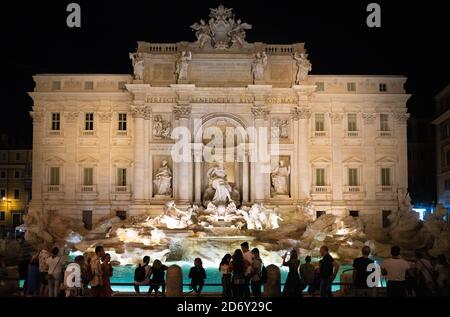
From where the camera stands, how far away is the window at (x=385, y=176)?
40.3 m

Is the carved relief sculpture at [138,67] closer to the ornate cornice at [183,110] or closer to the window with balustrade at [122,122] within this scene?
the window with balustrade at [122,122]

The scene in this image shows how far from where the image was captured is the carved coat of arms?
3884 centimetres

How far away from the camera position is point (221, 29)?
128 feet

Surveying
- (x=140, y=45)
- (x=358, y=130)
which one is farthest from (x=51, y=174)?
(x=358, y=130)

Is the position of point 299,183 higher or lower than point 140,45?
lower

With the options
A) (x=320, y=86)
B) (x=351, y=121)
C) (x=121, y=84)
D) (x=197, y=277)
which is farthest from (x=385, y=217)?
(x=197, y=277)

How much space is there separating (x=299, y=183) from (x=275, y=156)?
243 cm

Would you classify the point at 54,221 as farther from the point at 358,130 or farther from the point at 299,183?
the point at 358,130

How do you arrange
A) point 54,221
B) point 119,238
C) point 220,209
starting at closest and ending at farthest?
point 119,238 → point 220,209 → point 54,221

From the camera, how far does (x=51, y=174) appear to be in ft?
131

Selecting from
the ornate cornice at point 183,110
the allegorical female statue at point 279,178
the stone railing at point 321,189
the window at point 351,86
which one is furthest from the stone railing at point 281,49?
the stone railing at point 321,189

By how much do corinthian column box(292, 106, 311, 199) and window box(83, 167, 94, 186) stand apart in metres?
14.3

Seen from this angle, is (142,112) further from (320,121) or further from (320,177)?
(320,177)

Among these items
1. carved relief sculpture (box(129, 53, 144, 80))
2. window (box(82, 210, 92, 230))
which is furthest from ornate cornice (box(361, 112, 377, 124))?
window (box(82, 210, 92, 230))
